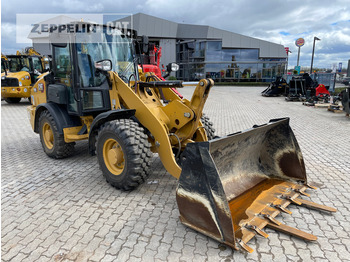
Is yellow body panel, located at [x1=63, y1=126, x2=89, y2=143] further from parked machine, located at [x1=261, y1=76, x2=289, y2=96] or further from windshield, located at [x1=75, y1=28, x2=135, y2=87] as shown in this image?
parked machine, located at [x1=261, y1=76, x2=289, y2=96]

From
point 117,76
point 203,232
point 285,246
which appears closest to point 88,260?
point 203,232

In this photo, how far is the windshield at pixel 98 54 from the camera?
467cm

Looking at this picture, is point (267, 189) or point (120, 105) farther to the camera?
point (120, 105)

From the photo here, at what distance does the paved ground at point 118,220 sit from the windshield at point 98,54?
69.9 inches

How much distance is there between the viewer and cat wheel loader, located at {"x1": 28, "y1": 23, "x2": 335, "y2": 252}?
9.41 ft

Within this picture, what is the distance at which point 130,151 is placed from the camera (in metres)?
3.71

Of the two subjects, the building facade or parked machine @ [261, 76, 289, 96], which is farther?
the building facade

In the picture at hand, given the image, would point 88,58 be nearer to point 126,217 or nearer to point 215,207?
point 126,217

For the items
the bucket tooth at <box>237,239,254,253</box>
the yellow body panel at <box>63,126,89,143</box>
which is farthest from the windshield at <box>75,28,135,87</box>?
the bucket tooth at <box>237,239,254,253</box>

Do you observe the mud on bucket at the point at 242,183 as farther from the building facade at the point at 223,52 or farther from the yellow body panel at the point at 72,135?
the building facade at the point at 223,52

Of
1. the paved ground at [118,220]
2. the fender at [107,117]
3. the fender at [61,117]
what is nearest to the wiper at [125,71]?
the fender at [107,117]

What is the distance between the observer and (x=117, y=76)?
14.6ft

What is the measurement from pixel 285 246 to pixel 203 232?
2.87ft

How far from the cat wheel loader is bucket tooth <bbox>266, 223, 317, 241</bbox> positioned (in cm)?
1
